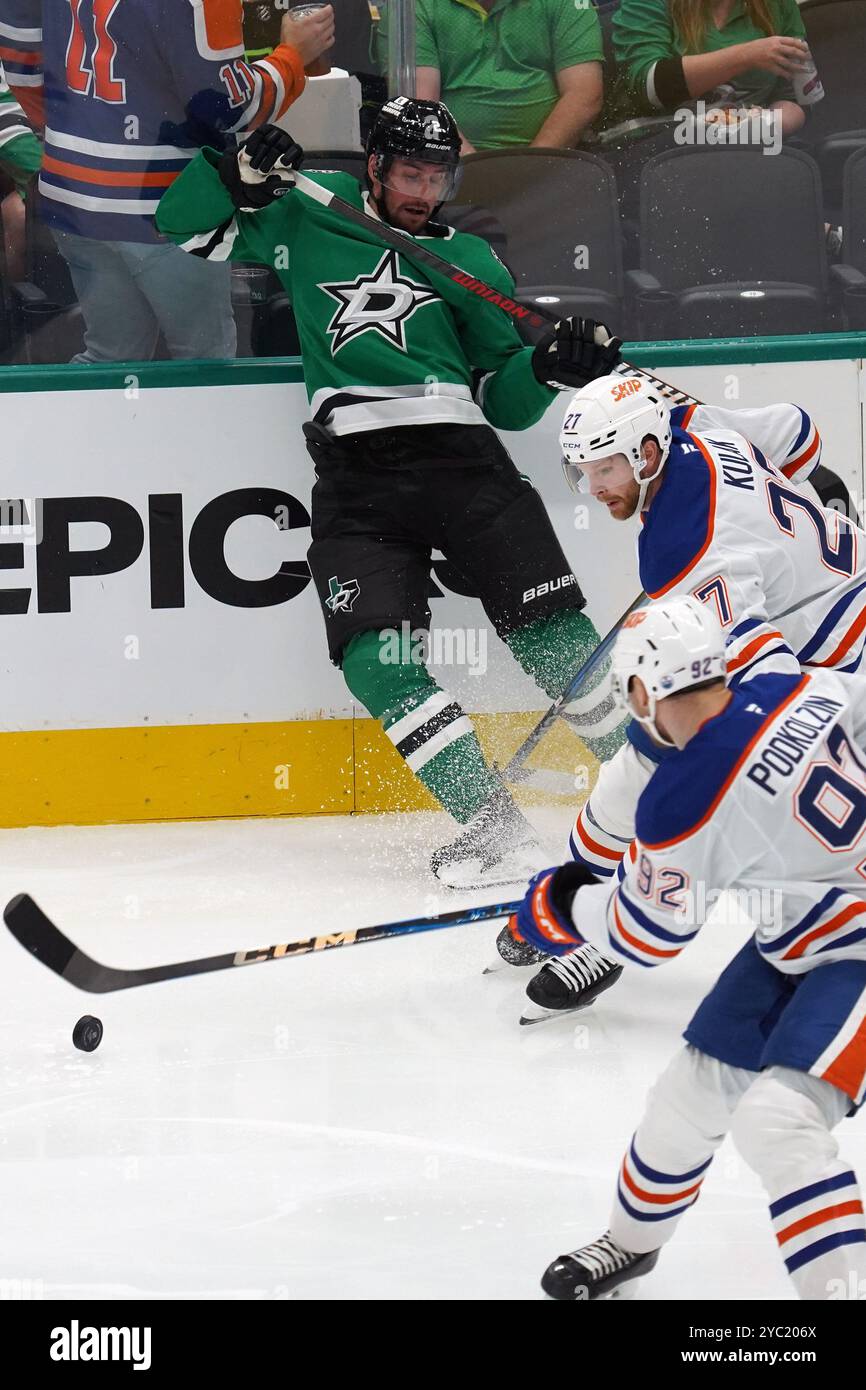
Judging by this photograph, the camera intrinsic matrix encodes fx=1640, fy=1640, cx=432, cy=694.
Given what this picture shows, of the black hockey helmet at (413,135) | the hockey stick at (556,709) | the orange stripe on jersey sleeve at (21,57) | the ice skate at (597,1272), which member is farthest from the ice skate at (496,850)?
the orange stripe on jersey sleeve at (21,57)

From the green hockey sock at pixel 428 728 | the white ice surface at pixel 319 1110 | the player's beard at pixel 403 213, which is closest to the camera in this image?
the white ice surface at pixel 319 1110

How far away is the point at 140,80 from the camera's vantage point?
3.97 meters

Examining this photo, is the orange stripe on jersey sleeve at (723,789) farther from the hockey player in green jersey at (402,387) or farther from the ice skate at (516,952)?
the hockey player in green jersey at (402,387)

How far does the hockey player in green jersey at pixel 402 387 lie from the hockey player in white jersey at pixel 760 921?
1.86m

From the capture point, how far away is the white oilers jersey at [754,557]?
8.49ft

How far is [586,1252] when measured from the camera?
2.00 metres

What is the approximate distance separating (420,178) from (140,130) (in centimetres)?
76

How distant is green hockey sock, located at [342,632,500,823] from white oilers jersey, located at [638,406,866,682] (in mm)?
841

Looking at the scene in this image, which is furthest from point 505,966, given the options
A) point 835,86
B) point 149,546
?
point 835,86

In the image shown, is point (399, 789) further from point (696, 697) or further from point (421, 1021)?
point (696, 697)

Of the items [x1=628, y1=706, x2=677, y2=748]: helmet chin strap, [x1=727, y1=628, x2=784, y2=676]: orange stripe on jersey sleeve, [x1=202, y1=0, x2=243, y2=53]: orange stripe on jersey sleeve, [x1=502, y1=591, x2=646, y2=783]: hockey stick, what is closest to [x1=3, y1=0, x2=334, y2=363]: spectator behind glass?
[x1=202, y1=0, x2=243, y2=53]: orange stripe on jersey sleeve

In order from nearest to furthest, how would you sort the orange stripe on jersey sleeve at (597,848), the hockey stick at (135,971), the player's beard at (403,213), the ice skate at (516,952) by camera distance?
1. the hockey stick at (135,971)
2. the orange stripe on jersey sleeve at (597,848)
3. the ice skate at (516,952)
4. the player's beard at (403,213)

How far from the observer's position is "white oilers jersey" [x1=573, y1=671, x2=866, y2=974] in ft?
5.80

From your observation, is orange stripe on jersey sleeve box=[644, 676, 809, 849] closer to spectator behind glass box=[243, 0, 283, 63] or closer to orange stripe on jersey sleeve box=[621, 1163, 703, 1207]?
orange stripe on jersey sleeve box=[621, 1163, 703, 1207]
